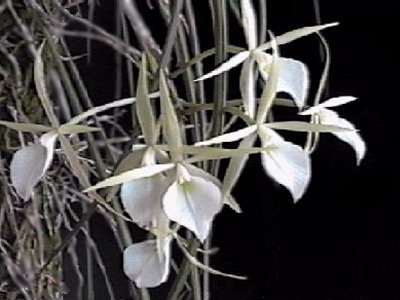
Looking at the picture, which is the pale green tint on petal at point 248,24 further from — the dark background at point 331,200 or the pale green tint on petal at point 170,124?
the dark background at point 331,200

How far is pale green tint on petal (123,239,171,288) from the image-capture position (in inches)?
17.9

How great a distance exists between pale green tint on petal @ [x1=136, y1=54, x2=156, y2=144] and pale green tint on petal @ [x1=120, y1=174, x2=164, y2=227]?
24 millimetres

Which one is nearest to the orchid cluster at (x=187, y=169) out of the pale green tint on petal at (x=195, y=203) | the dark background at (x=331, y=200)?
the pale green tint on petal at (x=195, y=203)

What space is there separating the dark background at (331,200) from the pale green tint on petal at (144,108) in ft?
2.02

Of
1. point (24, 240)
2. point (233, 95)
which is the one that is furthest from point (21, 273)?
point (233, 95)

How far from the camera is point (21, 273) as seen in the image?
0.75m

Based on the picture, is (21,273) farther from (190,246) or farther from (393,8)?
(393,8)

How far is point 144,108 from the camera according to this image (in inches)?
16.2

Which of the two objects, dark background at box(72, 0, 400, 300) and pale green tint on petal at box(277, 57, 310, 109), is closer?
pale green tint on petal at box(277, 57, 310, 109)

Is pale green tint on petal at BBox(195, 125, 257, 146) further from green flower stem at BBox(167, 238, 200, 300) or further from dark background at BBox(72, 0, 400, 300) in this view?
dark background at BBox(72, 0, 400, 300)

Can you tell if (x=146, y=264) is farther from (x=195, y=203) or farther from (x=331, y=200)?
(x=331, y=200)

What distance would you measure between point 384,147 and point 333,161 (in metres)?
0.07

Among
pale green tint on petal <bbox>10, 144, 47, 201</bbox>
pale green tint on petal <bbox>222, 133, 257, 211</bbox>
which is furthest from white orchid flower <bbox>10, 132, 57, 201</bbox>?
pale green tint on petal <bbox>222, 133, 257, 211</bbox>

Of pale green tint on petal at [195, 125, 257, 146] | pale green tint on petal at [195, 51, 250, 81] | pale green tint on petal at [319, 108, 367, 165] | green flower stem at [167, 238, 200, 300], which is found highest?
pale green tint on petal at [195, 51, 250, 81]
